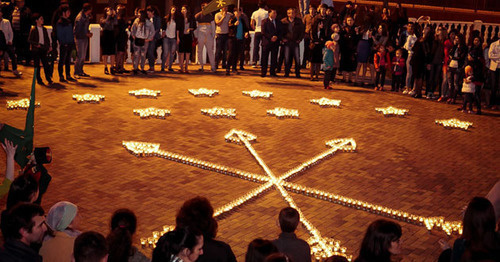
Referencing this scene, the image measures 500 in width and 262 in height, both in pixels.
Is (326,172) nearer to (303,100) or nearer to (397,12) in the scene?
(303,100)

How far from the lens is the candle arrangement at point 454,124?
1523 centimetres

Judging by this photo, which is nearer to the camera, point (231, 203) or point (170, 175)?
point (231, 203)

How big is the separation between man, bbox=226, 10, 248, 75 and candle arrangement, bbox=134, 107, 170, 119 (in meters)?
7.00

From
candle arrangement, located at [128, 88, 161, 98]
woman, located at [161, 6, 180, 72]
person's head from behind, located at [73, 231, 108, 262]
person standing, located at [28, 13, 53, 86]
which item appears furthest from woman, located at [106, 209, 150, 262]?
woman, located at [161, 6, 180, 72]

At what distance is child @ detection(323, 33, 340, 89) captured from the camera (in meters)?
19.3

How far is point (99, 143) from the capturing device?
11875 millimetres

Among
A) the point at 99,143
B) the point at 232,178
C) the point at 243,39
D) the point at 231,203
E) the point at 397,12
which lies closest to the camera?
the point at 231,203

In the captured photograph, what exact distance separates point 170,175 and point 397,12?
57.0 feet

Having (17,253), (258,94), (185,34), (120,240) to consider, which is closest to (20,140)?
(17,253)

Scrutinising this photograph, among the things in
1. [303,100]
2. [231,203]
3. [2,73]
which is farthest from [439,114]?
[2,73]

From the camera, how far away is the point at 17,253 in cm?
493

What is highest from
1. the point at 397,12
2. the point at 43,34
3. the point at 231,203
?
the point at 397,12

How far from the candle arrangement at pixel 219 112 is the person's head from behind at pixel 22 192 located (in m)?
8.70

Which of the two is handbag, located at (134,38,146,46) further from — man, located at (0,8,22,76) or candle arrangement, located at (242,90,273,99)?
candle arrangement, located at (242,90,273,99)
